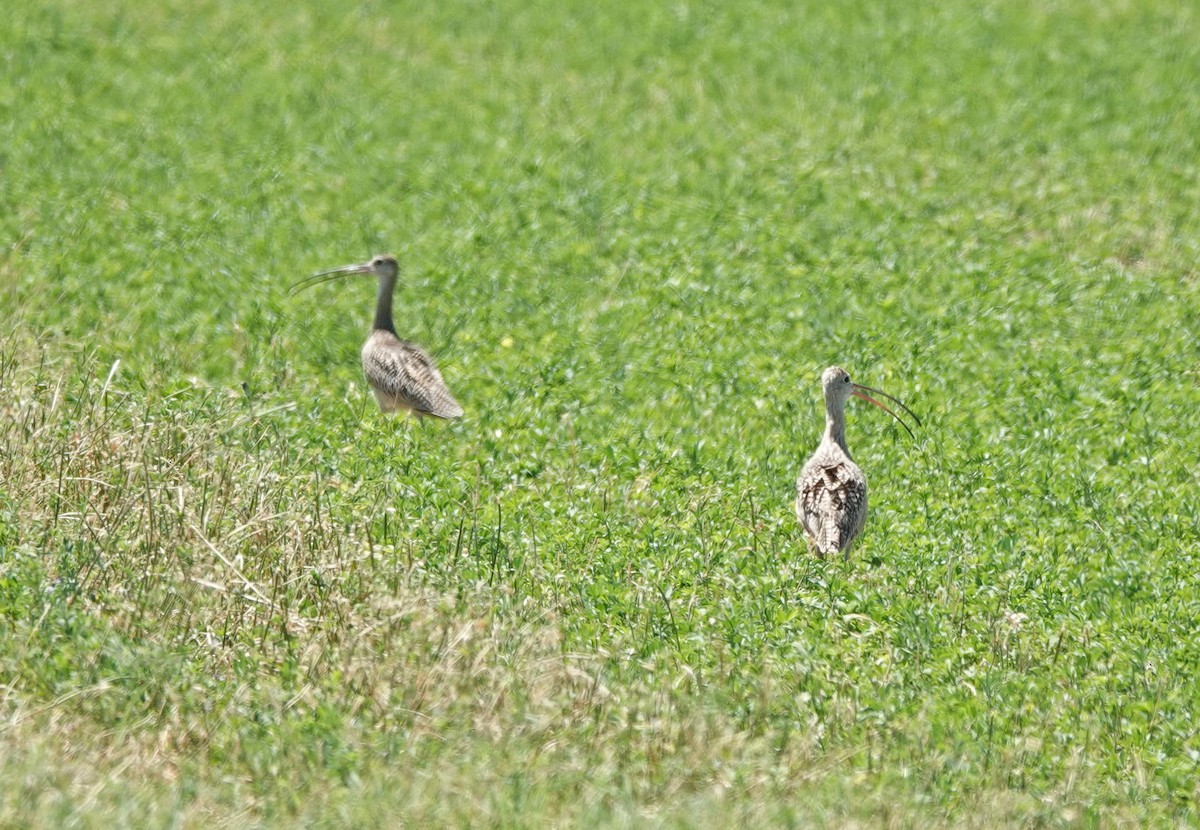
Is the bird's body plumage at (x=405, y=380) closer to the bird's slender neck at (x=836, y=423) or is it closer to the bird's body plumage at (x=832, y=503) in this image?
the bird's slender neck at (x=836, y=423)

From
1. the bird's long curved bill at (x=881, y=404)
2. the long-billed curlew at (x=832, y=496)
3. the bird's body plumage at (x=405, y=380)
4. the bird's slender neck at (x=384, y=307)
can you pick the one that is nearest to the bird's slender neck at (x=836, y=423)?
the long-billed curlew at (x=832, y=496)

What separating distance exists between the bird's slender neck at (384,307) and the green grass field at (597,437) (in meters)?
0.50

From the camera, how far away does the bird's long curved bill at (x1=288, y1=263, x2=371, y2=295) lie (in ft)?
43.6

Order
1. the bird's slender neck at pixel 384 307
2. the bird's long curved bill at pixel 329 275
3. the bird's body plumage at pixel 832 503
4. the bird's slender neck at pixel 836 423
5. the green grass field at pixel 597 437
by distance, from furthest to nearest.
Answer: the bird's long curved bill at pixel 329 275 → the bird's slender neck at pixel 384 307 → the bird's slender neck at pixel 836 423 → the bird's body plumage at pixel 832 503 → the green grass field at pixel 597 437

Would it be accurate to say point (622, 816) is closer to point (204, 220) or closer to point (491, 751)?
point (491, 751)

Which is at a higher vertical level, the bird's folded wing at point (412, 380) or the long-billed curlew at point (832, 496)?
the long-billed curlew at point (832, 496)

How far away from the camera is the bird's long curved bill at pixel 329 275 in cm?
1329

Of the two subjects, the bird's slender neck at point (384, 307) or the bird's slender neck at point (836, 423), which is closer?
the bird's slender neck at point (836, 423)

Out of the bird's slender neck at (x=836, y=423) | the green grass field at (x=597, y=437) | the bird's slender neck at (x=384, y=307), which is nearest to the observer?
the green grass field at (x=597, y=437)

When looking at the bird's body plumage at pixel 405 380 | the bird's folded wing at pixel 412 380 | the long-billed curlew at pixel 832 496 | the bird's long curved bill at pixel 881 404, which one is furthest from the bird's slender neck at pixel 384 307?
the long-billed curlew at pixel 832 496

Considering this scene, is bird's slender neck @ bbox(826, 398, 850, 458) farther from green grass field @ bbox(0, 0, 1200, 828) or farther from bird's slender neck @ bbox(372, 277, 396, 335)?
bird's slender neck @ bbox(372, 277, 396, 335)

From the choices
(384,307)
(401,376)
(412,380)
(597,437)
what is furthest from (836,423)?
(384,307)

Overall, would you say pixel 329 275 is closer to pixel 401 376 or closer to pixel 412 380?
pixel 401 376

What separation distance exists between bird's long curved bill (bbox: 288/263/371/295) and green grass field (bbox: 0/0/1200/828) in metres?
0.16
